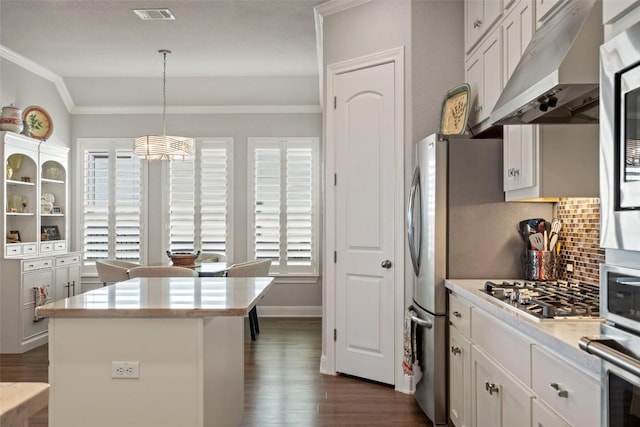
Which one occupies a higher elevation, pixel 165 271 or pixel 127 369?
pixel 165 271

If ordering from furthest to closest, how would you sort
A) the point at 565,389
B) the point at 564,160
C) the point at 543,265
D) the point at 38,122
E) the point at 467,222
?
1. the point at 38,122
2. the point at 467,222
3. the point at 543,265
4. the point at 564,160
5. the point at 565,389

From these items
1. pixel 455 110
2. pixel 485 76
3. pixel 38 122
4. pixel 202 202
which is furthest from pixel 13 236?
pixel 485 76

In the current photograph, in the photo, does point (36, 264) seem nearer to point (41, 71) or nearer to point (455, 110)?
point (41, 71)

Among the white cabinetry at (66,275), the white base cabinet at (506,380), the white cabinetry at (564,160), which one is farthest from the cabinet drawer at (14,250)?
the white cabinetry at (564,160)

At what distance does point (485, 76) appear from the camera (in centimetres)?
331

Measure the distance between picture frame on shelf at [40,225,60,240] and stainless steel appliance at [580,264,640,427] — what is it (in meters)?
6.08

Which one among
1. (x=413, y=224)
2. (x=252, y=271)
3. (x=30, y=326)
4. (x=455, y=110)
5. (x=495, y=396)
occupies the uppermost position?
(x=455, y=110)

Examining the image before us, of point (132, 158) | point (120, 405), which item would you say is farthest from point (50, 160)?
point (120, 405)

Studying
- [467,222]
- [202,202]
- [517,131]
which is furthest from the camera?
[202,202]

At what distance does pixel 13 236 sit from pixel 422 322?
4.31 metres

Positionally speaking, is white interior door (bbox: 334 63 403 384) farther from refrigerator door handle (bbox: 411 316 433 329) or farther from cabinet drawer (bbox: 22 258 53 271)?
cabinet drawer (bbox: 22 258 53 271)

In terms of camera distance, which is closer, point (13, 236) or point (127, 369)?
point (127, 369)

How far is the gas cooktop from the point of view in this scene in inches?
75.1

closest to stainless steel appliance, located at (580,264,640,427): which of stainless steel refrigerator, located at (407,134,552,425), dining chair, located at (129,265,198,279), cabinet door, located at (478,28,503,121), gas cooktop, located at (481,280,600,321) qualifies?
gas cooktop, located at (481,280,600,321)
